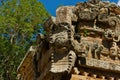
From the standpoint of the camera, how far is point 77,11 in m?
8.46

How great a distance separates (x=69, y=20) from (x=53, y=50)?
75 centimetres

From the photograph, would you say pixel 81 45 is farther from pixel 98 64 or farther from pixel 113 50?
pixel 113 50

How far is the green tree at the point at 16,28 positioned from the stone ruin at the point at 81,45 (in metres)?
13.6

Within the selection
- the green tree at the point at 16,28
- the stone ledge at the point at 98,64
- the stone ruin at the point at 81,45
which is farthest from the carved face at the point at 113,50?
the green tree at the point at 16,28

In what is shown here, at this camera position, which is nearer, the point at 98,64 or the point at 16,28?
the point at 98,64

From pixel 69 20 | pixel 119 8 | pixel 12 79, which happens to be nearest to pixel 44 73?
pixel 69 20

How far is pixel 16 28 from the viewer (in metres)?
23.5

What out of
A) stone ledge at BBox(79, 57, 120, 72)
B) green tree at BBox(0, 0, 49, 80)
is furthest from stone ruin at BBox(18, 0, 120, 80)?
green tree at BBox(0, 0, 49, 80)

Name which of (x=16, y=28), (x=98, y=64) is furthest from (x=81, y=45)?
(x=16, y=28)

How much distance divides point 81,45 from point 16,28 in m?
15.9

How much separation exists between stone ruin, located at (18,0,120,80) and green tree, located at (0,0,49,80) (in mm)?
13639

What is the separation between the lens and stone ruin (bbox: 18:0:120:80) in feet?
25.4

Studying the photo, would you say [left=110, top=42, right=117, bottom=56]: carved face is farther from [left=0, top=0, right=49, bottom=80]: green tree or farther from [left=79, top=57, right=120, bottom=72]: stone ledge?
[left=0, top=0, right=49, bottom=80]: green tree

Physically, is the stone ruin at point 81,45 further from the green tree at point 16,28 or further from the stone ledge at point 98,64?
the green tree at point 16,28
